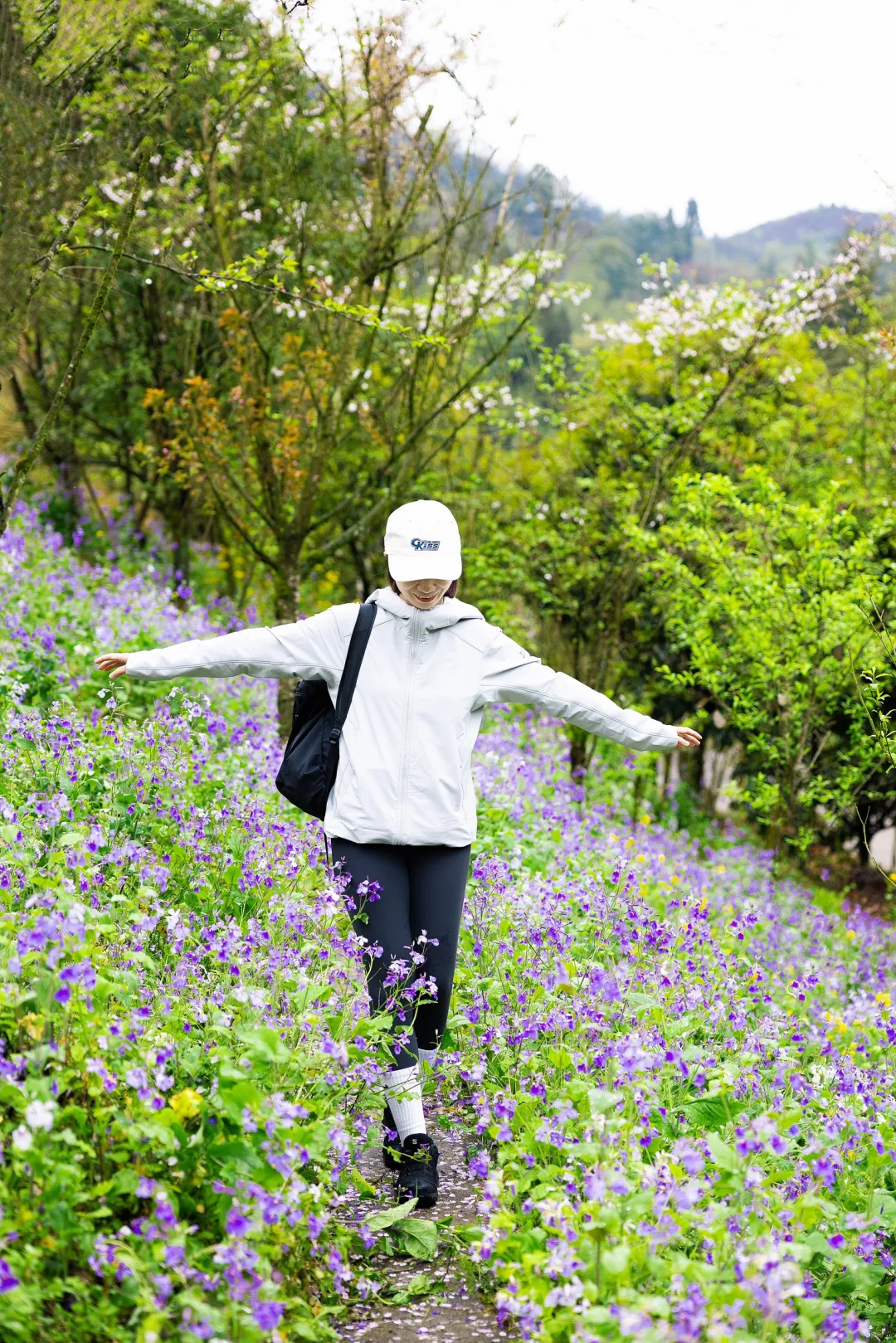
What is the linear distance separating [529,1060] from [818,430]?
13.1 m

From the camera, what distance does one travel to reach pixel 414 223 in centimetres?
1073

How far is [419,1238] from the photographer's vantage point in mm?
3295

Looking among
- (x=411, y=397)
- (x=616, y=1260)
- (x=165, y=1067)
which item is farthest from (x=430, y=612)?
(x=411, y=397)

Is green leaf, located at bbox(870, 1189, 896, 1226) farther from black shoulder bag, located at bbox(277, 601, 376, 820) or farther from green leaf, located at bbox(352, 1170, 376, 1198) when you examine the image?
black shoulder bag, located at bbox(277, 601, 376, 820)

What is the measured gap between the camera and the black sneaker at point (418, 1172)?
3.48 meters

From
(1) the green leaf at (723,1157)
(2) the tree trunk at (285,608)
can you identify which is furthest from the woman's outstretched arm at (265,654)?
(2) the tree trunk at (285,608)

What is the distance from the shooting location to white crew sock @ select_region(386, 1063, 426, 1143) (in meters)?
3.50

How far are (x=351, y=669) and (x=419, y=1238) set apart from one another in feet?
5.25

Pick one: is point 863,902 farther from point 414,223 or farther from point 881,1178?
point 881,1178

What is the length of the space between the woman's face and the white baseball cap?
0.03 metres

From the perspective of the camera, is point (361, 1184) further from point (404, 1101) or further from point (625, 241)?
point (625, 241)

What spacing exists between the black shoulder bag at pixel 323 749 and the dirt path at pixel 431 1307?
3.93 feet

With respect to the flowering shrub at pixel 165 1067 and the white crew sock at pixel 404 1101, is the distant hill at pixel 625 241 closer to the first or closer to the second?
→ the flowering shrub at pixel 165 1067

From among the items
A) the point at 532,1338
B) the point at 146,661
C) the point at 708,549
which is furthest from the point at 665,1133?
the point at 708,549
